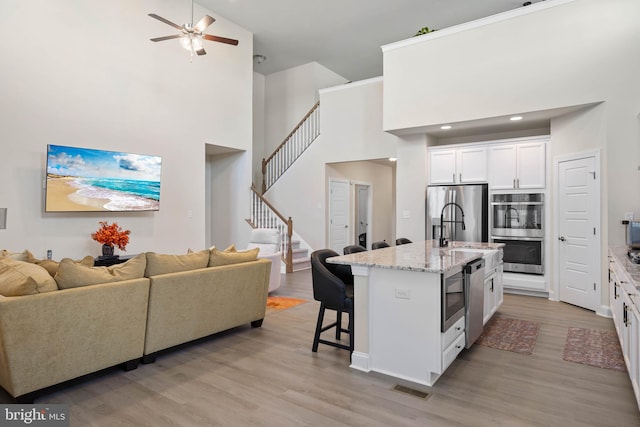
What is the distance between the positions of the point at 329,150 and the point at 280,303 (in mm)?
4464

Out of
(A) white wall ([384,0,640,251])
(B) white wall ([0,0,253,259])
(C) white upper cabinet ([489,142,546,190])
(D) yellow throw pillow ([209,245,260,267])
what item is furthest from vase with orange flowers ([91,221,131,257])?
(C) white upper cabinet ([489,142,546,190])

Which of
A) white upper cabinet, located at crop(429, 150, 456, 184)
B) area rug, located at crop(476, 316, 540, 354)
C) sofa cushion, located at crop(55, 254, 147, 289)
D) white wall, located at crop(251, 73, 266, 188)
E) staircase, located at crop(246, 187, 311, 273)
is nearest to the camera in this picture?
sofa cushion, located at crop(55, 254, 147, 289)

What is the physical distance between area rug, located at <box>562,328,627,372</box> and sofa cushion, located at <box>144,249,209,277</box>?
353 cm

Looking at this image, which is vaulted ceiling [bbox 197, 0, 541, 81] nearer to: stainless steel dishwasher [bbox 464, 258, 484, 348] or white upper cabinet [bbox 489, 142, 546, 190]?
white upper cabinet [bbox 489, 142, 546, 190]

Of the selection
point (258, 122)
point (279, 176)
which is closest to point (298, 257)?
point (279, 176)

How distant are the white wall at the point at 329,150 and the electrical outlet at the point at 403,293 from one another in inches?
211

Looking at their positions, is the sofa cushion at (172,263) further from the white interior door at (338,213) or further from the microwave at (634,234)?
the white interior door at (338,213)

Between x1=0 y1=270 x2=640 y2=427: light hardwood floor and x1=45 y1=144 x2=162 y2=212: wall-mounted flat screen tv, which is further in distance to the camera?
x1=45 y1=144 x2=162 y2=212: wall-mounted flat screen tv

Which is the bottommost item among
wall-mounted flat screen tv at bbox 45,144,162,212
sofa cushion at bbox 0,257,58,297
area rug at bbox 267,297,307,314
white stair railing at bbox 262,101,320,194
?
area rug at bbox 267,297,307,314

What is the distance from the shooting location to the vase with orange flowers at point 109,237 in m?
5.40

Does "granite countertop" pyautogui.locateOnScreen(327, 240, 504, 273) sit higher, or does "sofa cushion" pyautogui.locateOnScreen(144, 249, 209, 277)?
"granite countertop" pyautogui.locateOnScreen(327, 240, 504, 273)

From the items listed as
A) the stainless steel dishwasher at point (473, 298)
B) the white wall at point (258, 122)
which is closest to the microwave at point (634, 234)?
the stainless steel dishwasher at point (473, 298)

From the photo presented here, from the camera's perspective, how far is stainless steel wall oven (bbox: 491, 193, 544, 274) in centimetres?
567

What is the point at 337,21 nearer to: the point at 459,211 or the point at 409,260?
the point at 459,211
